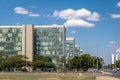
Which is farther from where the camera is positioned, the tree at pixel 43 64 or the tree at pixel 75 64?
the tree at pixel 43 64

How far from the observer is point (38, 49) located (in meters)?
192

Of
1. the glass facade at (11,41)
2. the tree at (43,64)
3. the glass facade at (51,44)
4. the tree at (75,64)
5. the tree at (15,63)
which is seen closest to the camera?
the tree at (75,64)

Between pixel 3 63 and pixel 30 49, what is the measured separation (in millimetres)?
19653

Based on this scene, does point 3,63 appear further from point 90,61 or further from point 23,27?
point 90,61

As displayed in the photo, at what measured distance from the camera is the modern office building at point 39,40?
19050cm

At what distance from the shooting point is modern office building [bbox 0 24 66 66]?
19050 centimetres

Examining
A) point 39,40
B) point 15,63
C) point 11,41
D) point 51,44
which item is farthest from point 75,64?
point 11,41

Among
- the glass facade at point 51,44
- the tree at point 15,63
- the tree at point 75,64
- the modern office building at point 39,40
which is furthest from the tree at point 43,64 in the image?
the tree at point 75,64

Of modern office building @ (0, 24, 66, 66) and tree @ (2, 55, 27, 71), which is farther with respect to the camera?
modern office building @ (0, 24, 66, 66)

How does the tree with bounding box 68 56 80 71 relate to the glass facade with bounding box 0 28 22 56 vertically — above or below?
below

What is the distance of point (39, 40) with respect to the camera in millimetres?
192375

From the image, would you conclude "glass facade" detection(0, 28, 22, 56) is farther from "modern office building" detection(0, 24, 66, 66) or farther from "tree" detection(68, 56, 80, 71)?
"tree" detection(68, 56, 80, 71)

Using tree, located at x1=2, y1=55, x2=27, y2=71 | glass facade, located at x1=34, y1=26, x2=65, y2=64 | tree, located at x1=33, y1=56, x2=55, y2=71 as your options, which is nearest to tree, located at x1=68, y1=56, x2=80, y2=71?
tree, located at x1=33, y1=56, x2=55, y2=71

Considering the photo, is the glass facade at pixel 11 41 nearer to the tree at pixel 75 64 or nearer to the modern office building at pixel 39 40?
the modern office building at pixel 39 40
